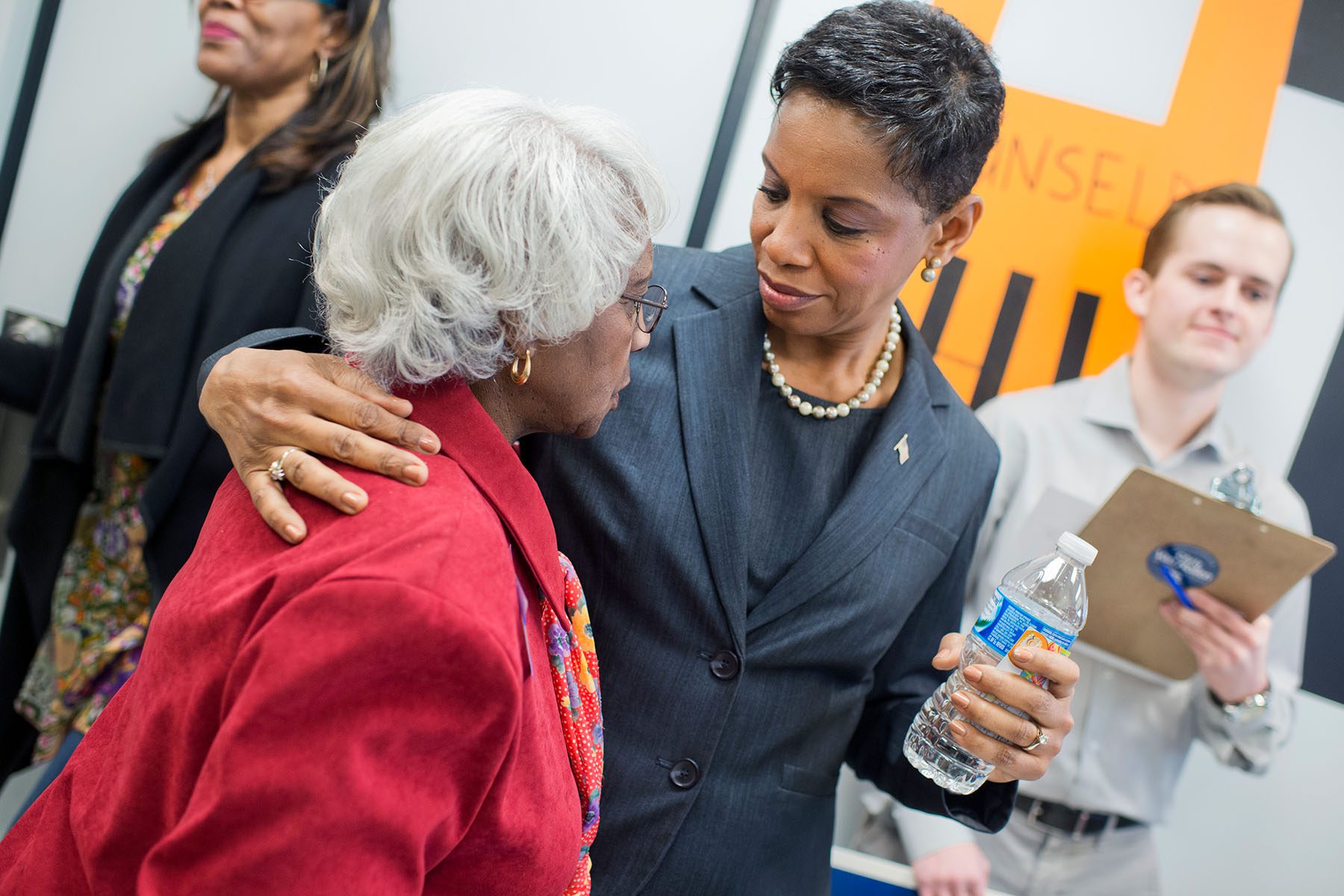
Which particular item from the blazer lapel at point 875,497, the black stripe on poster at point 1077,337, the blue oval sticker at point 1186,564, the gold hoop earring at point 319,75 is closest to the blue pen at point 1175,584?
the blue oval sticker at point 1186,564

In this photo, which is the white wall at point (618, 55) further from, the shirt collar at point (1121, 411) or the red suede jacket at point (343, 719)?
the red suede jacket at point (343, 719)

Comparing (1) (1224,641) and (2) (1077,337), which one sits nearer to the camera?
(1) (1224,641)

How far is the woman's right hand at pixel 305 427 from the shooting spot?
86 centimetres

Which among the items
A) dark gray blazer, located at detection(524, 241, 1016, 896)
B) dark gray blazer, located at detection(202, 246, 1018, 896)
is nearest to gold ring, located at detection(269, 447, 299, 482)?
dark gray blazer, located at detection(202, 246, 1018, 896)

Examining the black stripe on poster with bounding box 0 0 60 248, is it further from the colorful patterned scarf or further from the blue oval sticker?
the blue oval sticker

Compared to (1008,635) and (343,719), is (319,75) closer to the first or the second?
(343,719)

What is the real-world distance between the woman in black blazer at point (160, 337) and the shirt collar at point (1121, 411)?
1.53 m

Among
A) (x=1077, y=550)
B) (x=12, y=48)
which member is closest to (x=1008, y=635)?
(x=1077, y=550)

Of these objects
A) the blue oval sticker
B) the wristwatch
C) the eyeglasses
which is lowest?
the wristwatch

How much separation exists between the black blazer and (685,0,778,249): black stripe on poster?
0.73m

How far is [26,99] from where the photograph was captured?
80.0 inches

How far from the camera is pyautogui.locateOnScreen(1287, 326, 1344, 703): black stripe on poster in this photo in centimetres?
198

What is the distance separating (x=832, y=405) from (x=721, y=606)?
1.23 ft

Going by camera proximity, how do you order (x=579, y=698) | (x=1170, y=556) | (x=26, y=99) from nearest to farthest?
1. (x=579, y=698)
2. (x=1170, y=556)
3. (x=26, y=99)
